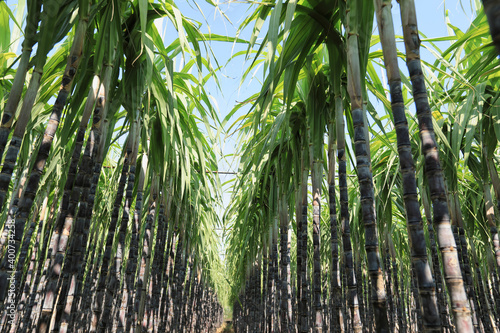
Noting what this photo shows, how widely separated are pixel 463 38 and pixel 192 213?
193 inches

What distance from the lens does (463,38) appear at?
8.37 feet

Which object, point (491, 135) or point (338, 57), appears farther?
point (491, 135)

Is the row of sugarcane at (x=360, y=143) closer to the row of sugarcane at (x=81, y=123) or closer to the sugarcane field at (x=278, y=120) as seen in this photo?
the sugarcane field at (x=278, y=120)

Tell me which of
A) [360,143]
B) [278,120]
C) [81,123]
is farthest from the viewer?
[278,120]

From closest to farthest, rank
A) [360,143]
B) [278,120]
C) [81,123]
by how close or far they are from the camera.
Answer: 1. [360,143]
2. [81,123]
3. [278,120]

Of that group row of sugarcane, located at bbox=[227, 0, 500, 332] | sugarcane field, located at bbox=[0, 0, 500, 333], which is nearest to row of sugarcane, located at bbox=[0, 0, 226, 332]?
sugarcane field, located at bbox=[0, 0, 500, 333]

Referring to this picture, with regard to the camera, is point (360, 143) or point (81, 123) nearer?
point (360, 143)

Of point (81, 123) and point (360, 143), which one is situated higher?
point (81, 123)

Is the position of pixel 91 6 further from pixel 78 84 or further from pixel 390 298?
pixel 390 298

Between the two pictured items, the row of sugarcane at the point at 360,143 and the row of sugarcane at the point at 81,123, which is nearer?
the row of sugarcane at the point at 360,143

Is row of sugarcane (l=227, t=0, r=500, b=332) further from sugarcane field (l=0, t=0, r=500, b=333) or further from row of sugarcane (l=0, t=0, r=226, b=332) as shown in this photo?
row of sugarcane (l=0, t=0, r=226, b=332)

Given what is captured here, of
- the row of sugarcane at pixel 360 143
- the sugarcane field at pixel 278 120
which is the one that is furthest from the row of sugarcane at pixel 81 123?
the row of sugarcane at pixel 360 143

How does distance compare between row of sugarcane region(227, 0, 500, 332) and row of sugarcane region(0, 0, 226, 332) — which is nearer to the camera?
row of sugarcane region(227, 0, 500, 332)

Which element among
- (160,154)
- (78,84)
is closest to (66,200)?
(78,84)
